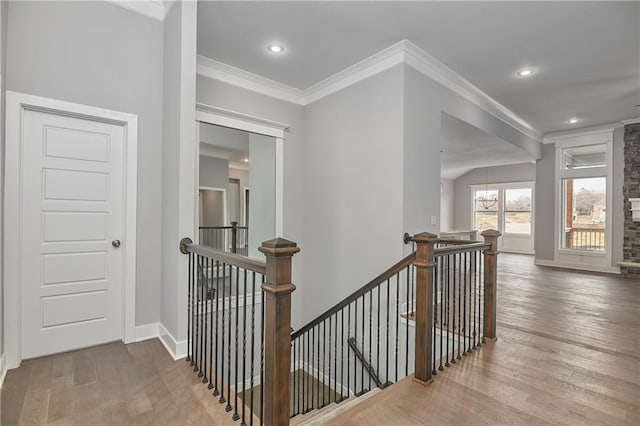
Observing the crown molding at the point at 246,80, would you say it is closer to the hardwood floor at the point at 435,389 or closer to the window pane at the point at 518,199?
the hardwood floor at the point at 435,389

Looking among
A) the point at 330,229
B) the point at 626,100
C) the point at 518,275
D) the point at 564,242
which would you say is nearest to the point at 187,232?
the point at 330,229

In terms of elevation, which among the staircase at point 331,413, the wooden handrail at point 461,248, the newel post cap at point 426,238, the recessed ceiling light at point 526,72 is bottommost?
the staircase at point 331,413

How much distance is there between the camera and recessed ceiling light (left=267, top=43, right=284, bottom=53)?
11.1 feet

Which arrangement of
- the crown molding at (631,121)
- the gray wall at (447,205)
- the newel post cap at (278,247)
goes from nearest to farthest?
the newel post cap at (278,247) < the crown molding at (631,121) < the gray wall at (447,205)

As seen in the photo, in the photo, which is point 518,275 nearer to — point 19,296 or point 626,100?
point 626,100

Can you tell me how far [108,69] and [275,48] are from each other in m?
1.62

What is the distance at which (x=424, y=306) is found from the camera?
2.17 m

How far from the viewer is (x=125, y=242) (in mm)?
2811

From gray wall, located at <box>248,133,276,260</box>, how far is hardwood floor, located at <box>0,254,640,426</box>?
1.99 meters

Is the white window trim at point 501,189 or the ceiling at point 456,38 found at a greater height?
the ceiling at point 456,38

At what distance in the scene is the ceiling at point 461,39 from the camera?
2797 mm

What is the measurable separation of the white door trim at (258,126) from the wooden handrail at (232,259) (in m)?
1.70

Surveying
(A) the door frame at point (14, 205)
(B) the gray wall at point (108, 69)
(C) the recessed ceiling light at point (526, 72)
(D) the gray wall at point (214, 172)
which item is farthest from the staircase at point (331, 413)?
(C) the recessed ceiling light at point (526, 72)

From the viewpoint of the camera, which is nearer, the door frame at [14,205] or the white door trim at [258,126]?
the door frame at [14,205]
